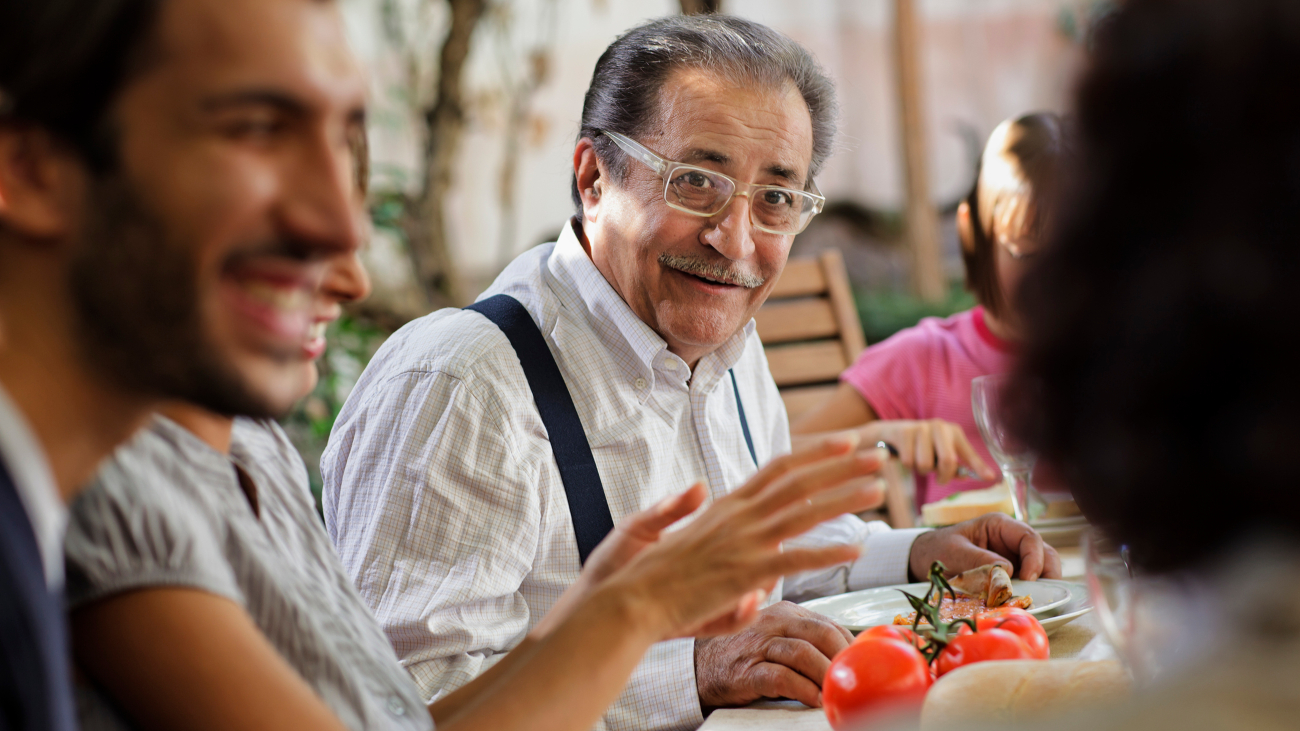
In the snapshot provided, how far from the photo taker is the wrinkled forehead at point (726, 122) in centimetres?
191

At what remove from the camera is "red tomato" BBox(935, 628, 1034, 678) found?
1210 millimetres

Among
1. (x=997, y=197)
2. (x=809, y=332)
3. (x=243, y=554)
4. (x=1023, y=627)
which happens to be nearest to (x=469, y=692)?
(x=243, y=554)

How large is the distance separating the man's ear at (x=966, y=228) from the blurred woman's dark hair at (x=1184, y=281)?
93.7 inches

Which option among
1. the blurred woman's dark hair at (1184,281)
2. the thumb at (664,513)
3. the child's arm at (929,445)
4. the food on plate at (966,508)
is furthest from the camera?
the child's arm at (929,445)

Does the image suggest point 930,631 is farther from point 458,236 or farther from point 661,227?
point 458,236

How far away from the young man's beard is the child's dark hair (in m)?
2.24

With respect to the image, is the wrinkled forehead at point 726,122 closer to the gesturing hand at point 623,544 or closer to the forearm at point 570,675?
the gesturing hand at point 623,544

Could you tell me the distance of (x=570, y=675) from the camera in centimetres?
97

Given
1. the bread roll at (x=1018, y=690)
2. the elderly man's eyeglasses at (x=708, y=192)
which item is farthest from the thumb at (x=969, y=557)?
the bread roll at (x=1018, y=690)

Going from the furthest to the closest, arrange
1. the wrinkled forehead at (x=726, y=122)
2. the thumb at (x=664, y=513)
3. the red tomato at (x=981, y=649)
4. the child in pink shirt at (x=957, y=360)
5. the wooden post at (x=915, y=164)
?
the wooden post at (x=915, y=164)
the child in pink shirt at (x=957, y=360)
the wrinkled forehead at (x=726, y=122)
the red tomato at (x=981, y=649)
the thumb at (x=664, y=513)

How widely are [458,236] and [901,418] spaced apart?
3.70 metres

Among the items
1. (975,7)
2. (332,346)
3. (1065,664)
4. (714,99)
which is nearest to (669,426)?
(714,99)

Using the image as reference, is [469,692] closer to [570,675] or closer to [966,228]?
[570,675]

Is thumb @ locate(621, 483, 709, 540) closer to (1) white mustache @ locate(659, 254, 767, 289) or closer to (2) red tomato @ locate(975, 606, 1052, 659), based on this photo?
(2) red tomato @ locate(975, 606, 1052, 659)
